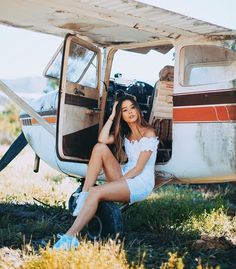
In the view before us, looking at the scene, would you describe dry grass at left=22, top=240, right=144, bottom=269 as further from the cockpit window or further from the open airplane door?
the cockpit window

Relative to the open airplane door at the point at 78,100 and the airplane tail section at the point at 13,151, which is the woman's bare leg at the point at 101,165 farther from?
the airplane tail section at the point at 13,151

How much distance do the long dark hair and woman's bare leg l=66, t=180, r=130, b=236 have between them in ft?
2.16

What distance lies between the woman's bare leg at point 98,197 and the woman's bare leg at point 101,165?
0.29m

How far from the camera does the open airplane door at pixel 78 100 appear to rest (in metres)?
5.76

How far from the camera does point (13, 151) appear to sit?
316 inches

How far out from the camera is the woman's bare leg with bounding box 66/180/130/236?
182 inches

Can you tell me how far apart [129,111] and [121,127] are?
0.88 ft

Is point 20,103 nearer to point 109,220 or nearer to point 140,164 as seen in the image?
point 140,164

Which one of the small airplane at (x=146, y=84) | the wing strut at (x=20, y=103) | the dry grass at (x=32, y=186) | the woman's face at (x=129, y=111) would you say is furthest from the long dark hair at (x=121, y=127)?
the dry grass at (x=32, y=186)

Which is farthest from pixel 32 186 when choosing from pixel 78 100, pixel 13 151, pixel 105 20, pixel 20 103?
pixel 105 20

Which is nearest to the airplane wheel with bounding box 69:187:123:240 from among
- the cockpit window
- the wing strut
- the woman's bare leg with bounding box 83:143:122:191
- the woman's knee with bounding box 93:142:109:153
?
the woman's bare leg with bounding box 83:143:122:191

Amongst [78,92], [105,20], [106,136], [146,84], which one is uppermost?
[105,20]

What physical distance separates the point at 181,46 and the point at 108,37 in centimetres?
109

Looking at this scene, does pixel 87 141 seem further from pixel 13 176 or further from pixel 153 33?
pixel 13 176
